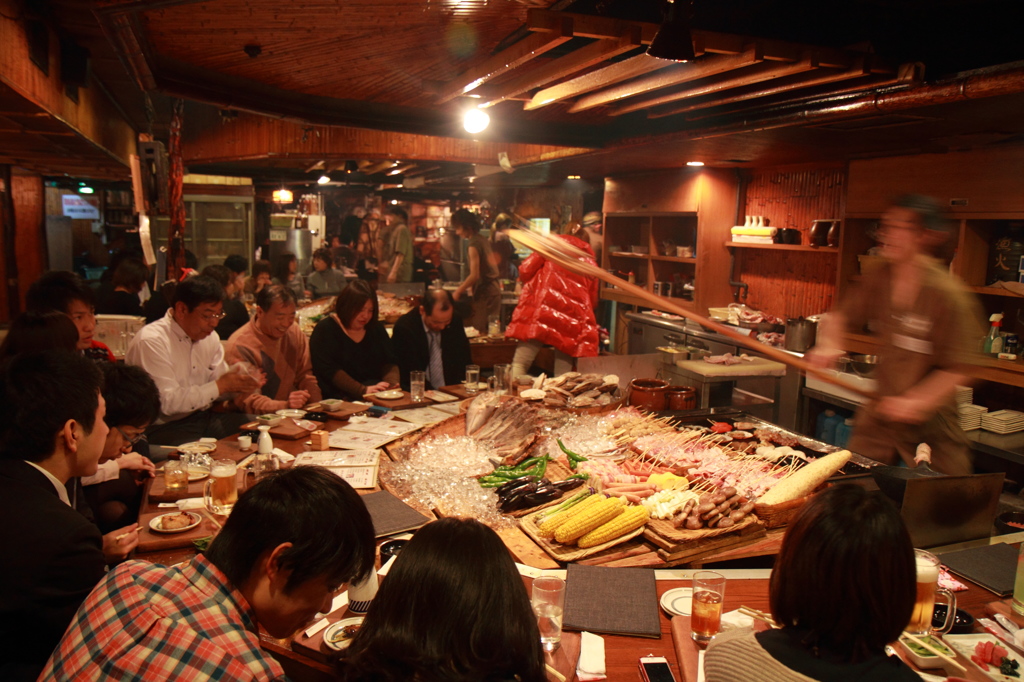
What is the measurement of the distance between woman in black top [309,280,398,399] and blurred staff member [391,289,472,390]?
15 centimetres

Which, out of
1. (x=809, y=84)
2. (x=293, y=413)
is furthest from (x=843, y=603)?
(x=293, y=413)

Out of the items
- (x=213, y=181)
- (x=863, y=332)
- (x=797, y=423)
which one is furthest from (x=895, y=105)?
(x=213, y=181)

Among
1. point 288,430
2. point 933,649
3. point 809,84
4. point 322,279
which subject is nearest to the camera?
point 933,649

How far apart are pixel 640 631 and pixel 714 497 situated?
0.91 meters

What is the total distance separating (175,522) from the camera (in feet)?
9.12

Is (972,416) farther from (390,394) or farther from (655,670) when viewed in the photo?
(655,670)

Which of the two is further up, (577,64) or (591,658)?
(577,64)

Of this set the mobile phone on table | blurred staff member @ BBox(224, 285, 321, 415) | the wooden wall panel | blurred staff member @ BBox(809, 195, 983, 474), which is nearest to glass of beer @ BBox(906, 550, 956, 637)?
the mobile phone on table

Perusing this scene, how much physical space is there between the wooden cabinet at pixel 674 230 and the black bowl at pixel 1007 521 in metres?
5.27

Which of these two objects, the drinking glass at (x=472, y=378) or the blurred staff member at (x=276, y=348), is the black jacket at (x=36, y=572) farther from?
the drinking glass at (x=472, y=378)

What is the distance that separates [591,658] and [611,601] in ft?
1.02

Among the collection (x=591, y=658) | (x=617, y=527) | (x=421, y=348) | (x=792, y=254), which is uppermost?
(x=792, y=254)

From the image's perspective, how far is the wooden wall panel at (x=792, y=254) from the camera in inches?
288

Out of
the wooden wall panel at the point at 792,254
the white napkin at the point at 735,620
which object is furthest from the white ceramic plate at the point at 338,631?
the wooden wall panel at the point at 792,254
